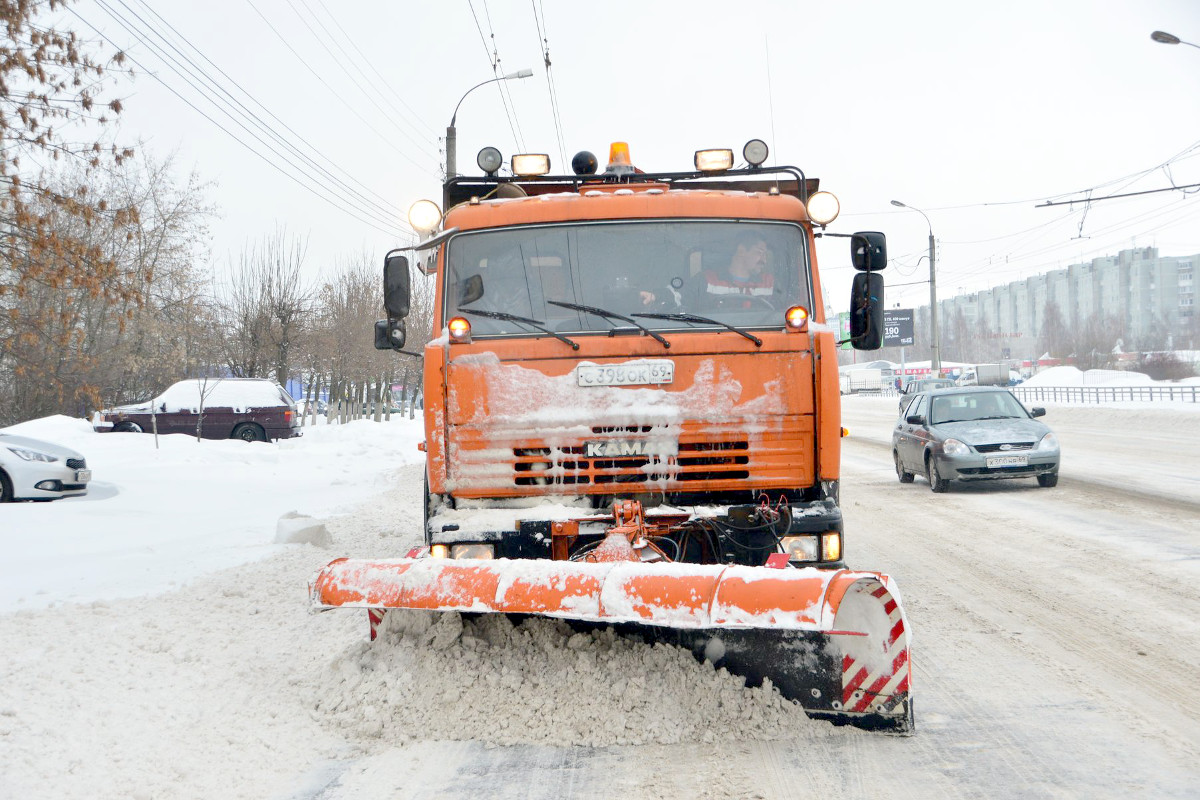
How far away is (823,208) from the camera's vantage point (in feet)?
18.4

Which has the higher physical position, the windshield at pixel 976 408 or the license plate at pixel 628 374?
the license plate at pixel 628 374

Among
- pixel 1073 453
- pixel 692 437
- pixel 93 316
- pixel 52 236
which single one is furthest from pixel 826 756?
pixel 93 316

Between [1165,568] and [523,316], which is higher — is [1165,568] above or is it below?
below

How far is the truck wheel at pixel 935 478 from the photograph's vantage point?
533 inches

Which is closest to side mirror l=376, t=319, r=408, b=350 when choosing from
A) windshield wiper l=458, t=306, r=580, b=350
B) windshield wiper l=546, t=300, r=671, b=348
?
windshield wiper l=458, t=306, r=580, b=350

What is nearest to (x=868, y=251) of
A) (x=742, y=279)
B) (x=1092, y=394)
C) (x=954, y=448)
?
(x=742, y=279)

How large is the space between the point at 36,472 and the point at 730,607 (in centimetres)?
1144

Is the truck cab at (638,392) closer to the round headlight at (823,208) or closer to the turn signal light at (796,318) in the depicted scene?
the turn signal light at (796,318)

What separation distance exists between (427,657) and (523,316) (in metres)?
1.84

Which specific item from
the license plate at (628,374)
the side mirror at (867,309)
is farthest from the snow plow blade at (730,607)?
the side mirror at (867,309)

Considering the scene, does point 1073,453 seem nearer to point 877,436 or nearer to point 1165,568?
point 877,436

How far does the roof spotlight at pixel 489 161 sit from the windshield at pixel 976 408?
965 centimetres

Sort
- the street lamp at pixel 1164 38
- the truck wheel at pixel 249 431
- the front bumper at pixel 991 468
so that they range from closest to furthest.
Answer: the front bumper at pixel 991 468 → the street lamp at pixel 1164 38 → the truck wheel at pixel 249 431

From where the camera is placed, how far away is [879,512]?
1162 centimetres
